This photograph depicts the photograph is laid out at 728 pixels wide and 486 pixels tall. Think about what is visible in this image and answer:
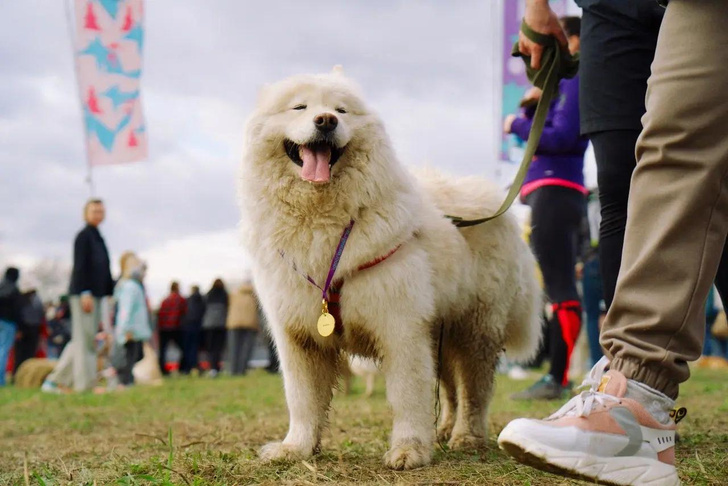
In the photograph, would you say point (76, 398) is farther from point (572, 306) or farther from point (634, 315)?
point (634, 315)

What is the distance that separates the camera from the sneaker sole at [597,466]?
1711 mm

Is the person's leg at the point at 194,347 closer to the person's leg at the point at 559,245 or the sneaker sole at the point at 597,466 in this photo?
A: the person's leg at the point at 559,245

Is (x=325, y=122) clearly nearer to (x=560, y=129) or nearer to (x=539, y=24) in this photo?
(x=539, y=24)

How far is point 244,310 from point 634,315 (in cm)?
1200

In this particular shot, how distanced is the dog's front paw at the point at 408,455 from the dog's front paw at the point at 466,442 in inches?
23.3

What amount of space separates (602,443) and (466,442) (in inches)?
65.0

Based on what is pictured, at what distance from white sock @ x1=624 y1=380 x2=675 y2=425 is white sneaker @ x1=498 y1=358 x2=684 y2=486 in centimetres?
1

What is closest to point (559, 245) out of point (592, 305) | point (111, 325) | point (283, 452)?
point (592, 305)

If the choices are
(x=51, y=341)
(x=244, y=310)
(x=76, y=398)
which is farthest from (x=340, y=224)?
(x=51, y=341)

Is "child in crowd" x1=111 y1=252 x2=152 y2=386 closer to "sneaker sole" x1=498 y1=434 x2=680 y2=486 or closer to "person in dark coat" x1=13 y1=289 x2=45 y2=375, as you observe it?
"person in dark coat" x1=13 y1=289 x2=45 y2=375

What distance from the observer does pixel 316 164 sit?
282 cm

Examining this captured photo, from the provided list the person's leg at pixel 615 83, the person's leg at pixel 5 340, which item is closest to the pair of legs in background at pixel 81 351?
the person's leg at pixel 5 340

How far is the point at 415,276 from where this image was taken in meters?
2.79

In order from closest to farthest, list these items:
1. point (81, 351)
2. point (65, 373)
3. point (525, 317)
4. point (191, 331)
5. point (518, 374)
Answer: point (525, 317), point (81, 351), point (65, 373), point (518, 374), point (191, 331)
